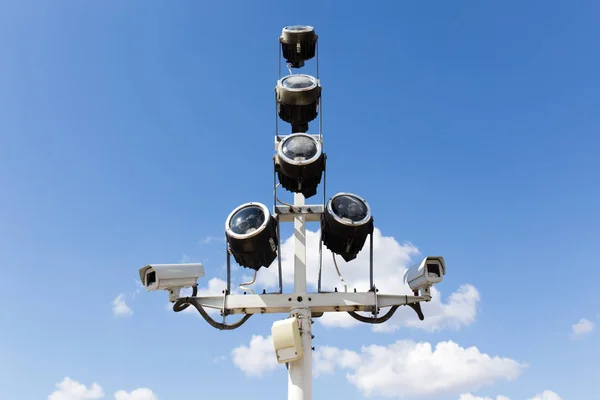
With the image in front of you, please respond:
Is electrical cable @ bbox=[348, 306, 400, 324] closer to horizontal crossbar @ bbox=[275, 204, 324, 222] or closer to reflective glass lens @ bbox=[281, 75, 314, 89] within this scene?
horizontal crossbar @ bbox=[275, 204, 324, 222]

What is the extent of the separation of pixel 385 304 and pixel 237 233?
2.75 metres

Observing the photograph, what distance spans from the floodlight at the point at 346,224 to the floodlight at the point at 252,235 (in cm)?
96

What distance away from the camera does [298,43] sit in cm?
1148

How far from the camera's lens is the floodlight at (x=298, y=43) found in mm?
11484

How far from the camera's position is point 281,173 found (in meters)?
9.20

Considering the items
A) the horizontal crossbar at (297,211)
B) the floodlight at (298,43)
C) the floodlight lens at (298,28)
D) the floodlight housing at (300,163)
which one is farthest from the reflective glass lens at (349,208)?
the floodlight lens at (298,28)

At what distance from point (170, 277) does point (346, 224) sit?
2.98 metres

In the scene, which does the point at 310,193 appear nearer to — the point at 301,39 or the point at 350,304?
the point at 350,304

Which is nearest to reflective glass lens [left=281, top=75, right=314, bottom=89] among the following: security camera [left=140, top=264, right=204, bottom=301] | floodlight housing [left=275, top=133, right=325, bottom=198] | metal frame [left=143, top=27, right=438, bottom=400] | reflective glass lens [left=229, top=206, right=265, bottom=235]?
floodlight housing [left=275, top=133, right=325, bottom=198]

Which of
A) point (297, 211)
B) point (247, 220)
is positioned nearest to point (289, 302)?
point (247, 220)

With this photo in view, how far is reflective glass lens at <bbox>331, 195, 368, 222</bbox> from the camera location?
872 cm

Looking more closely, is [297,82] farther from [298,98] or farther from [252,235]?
[252,235]

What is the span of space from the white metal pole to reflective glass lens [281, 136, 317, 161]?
1.11m

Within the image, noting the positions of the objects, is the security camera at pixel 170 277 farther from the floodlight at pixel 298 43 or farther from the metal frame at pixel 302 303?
the floodlight at pixel 298 43
